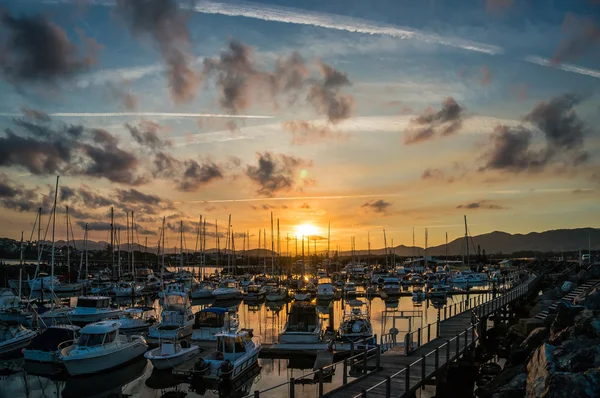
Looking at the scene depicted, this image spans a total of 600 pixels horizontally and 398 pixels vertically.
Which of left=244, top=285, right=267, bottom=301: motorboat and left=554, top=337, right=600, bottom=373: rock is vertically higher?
left=554, top=337, right=600, bottom=373: rock

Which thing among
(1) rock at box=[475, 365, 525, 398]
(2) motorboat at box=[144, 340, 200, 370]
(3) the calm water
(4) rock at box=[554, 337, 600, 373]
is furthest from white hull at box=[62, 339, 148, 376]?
(4) rock at box=[554, 337, 600, 373]

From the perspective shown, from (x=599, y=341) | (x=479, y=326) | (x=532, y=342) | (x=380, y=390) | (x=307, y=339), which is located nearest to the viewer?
(x=380, y=390)

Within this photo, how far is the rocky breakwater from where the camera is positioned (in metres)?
15.1

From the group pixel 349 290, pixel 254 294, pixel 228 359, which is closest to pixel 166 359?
pixel 228 359

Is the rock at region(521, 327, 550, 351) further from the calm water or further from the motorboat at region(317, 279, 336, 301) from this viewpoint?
the motorboat at region(317, 279, 336, 301)

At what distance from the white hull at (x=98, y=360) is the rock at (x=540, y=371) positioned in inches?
938

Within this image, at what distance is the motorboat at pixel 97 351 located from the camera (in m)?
28.4

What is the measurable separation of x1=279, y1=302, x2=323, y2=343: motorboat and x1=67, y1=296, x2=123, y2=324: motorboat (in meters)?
21.9

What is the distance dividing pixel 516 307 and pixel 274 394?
38480 millimetres

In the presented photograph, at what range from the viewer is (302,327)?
1374 inches

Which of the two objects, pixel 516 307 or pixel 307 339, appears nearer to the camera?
pixel 307 339

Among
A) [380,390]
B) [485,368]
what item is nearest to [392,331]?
[485,368]

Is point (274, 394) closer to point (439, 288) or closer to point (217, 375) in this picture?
point (217, 375)

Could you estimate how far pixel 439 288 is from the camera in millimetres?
76875
